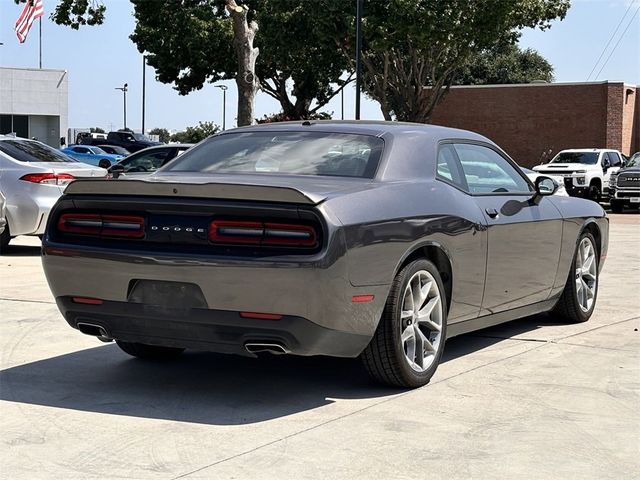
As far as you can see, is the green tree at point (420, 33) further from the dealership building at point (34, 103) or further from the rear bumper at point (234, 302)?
the rear bumper at point (234, 302)

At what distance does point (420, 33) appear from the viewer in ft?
109

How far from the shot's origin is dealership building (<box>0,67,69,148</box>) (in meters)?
59.9

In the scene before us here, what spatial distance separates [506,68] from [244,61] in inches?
1883

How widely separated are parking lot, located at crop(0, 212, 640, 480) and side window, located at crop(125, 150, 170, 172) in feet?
32.6

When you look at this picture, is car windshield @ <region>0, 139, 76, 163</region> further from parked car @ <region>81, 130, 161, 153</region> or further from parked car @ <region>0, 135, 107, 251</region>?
parked car @ <region>81, 130, 161, 153</region>

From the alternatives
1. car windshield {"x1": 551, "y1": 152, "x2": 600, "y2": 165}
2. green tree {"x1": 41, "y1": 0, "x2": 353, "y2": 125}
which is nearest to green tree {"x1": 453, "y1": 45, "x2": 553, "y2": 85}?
green tree {"x1": 41, "y1": 0, "x2": 353, "y2": 125}

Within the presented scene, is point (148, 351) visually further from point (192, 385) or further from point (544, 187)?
point (544, 187)

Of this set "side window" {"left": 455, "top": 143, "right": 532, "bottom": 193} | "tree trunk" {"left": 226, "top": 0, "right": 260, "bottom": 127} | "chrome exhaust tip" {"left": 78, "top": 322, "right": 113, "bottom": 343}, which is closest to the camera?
"chrome exhaust tip" {"left": 78, "top": 322, "right": 113, "bottom": 343}

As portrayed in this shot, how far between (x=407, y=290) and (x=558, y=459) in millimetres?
1476

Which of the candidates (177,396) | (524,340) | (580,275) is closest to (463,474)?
(177,396)

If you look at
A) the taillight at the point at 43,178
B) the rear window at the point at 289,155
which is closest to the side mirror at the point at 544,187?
the rear window at the point at 289,155

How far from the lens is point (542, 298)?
25.0ft

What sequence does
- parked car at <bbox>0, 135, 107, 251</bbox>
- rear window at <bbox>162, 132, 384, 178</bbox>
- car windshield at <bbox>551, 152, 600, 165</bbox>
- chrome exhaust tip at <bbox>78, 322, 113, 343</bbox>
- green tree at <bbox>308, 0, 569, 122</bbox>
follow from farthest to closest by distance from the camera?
green tree at <bbox>308, 0, 569, 122</bbox> < car windshield at <bbox>551, 152, 600, 165</bbox> < parked car at <bbox>0, 135, 107, 251</bbox> < rear window at <bbox>162, 132, 384, 178</bbox> < chrome exhaust tip at <bbox>78, 322, 113, 343</bbox>

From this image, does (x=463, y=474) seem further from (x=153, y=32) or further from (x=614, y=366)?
(x=153, y=32)
